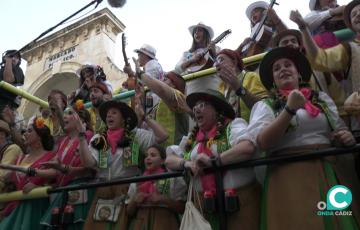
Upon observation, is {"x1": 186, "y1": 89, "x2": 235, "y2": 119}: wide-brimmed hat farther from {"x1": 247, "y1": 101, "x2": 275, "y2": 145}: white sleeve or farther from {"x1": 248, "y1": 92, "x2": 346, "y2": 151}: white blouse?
{"x1": 248, "y1": 92, "x2": 346, "y2": 151}: white blouse

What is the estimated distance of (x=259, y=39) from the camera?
14.5ft

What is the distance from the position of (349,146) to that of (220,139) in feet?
3.07

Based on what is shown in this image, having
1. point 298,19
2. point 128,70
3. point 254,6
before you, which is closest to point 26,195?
point 128,70

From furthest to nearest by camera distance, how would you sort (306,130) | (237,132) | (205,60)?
(205,60), (237,132), (306,130)

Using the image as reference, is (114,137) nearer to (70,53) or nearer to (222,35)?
(222,35)

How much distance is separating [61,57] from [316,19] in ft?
40.1

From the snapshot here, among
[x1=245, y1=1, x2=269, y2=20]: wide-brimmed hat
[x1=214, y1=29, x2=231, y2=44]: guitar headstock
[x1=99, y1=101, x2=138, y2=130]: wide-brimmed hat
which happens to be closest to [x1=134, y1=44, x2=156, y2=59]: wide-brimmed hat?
[x1=214, y1=29, x2=231, y2=44]: guitar headstock

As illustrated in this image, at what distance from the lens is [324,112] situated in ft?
8.32

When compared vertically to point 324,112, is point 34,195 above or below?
below

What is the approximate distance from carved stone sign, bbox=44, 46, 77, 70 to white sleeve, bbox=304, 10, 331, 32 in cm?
1141

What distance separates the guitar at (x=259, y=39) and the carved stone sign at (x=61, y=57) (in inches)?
419

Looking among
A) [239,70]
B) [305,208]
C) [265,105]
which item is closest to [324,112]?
[265,105]

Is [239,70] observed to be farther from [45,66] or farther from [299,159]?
[45,66]

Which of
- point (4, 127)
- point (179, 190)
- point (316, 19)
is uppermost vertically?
point (316, 19)
